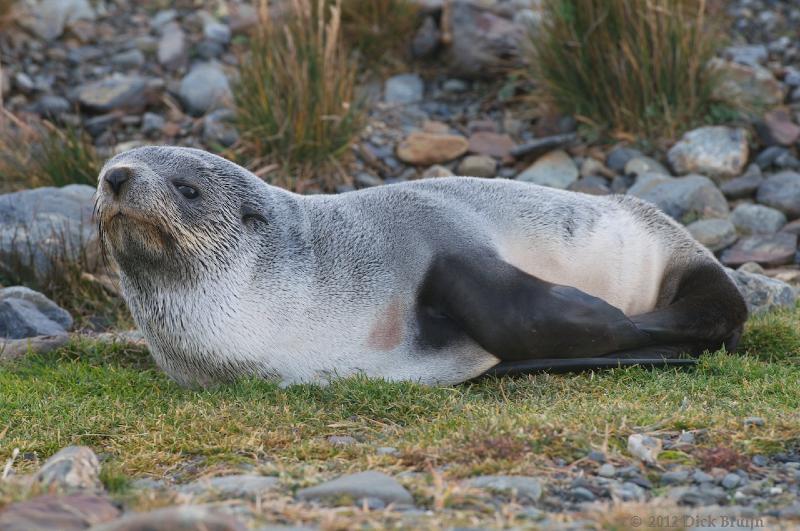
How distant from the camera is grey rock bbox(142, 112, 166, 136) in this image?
1201 cm

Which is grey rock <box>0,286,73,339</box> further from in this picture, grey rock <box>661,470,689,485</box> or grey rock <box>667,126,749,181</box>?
grey rock <box>667,126,749,181</box>

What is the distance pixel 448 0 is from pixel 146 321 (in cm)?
777

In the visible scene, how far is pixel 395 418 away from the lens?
5.30 meters

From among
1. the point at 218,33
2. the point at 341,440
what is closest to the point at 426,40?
the point at 218,33

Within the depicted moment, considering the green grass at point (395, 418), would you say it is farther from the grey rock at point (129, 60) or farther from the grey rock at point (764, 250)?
the grey rock at point (129, 60)

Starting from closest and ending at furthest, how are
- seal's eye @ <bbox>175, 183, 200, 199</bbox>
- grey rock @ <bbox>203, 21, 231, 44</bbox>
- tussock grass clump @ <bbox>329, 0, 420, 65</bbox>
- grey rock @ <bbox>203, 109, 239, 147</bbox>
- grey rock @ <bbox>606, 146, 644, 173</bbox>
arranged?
seal's eye @ <bbox>175, 183, 200, 199</bbox>, grey rock @ <bbox>606, 146, 644, 173</bbox>, grey rock @ <bbox>203, 109, 239, 147</bbox>, tussock grass clump @ <bbox>329, 0, 420, 65</bbox>, grey rock @ <bbox>203, 21, 231, 44</bbox>

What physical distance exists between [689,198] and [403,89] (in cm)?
390

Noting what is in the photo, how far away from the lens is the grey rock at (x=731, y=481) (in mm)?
4035

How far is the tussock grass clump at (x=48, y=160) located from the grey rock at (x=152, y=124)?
1607mm

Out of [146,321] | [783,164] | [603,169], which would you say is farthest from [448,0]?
[146,321]

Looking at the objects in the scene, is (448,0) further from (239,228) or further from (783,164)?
A: (239,228)

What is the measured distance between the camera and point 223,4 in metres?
15.0

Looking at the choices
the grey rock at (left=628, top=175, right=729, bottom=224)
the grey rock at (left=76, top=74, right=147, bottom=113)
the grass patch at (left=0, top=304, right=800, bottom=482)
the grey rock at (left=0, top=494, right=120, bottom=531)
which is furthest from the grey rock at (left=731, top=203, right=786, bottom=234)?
the grey rock at (left=0, top=494, right=120, bottom=531)

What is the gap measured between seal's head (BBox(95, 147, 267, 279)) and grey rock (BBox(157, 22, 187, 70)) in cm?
773
